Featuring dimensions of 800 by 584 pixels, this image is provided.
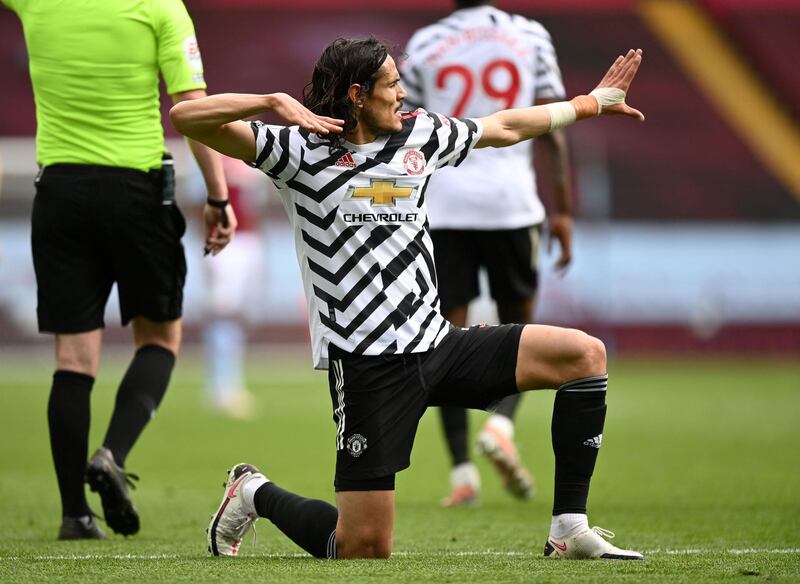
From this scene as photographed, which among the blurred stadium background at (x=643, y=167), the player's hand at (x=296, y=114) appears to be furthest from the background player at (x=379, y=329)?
the blurred stadium background at (x=643, y=167)

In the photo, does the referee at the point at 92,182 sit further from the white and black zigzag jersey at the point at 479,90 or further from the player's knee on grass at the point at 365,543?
the white and black zigzag jersey at the point at 479,90

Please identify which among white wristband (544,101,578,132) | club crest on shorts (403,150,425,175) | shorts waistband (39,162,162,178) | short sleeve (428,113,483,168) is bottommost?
shorts waistband (39,162,162,178)

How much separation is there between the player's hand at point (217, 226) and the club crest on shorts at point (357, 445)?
1.25 meters

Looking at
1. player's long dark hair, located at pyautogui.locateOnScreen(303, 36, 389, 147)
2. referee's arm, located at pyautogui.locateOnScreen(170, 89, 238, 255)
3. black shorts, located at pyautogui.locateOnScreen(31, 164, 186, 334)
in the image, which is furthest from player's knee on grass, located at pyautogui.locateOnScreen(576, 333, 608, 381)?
black shorts, located at pyautogui.locateOnScreen(31, 164, 186, 334)

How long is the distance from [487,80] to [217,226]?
1.76m

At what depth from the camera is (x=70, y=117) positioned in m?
5.02

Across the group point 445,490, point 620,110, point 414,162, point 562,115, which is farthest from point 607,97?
point 445,490

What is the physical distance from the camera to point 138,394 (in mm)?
5102

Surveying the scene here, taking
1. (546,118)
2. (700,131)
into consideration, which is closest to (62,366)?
(546,118)

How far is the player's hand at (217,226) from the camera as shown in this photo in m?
5.14

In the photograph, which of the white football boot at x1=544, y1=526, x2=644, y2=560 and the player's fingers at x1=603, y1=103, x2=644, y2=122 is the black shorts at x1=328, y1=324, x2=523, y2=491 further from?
the player's fingers at x1=603, y1=103, x2=644, y2=122

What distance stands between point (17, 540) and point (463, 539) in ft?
5.10

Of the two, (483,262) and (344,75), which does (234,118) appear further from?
(483,262)

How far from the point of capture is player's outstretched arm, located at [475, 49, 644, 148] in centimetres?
440
